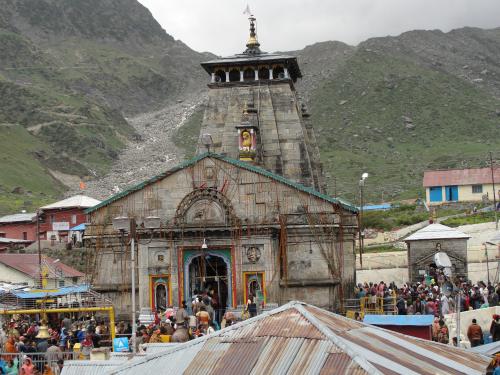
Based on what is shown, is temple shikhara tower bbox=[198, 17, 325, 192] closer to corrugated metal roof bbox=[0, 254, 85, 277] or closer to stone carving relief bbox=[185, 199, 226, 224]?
stone carving relief bbox=[185, 199, 226, 224]

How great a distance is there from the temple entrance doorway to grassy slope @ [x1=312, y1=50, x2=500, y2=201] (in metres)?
72.8

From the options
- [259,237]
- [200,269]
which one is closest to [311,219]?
[259,237]

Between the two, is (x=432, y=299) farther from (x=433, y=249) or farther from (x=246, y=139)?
(x=433, y=249)

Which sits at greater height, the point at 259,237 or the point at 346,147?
the point at 346,147

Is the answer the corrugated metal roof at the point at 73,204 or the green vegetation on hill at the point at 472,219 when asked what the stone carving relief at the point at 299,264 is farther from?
the corrugated metal roof at the point at 73,204

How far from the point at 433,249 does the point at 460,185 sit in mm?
35261

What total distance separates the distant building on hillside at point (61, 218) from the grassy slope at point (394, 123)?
35.8 meters

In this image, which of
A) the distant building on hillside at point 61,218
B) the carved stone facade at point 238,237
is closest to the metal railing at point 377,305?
the carved stone facade at point 238,237

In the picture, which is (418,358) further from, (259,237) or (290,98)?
(290,98)

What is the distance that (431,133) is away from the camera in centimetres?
15062

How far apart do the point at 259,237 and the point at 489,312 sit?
11247 mm

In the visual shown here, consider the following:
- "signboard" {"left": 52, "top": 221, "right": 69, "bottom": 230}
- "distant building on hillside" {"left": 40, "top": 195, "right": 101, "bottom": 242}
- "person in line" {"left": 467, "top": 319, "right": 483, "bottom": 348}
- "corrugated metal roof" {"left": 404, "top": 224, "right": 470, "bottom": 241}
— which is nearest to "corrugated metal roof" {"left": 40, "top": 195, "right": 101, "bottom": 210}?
"distant building on hillside" {"left": 40, "top": 195, "right": 101, "bottom": 242}

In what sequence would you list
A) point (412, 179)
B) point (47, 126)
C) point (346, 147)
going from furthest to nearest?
point (47, 126) → point (346, 147) → point (412, 179)

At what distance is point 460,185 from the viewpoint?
92.2 metres
